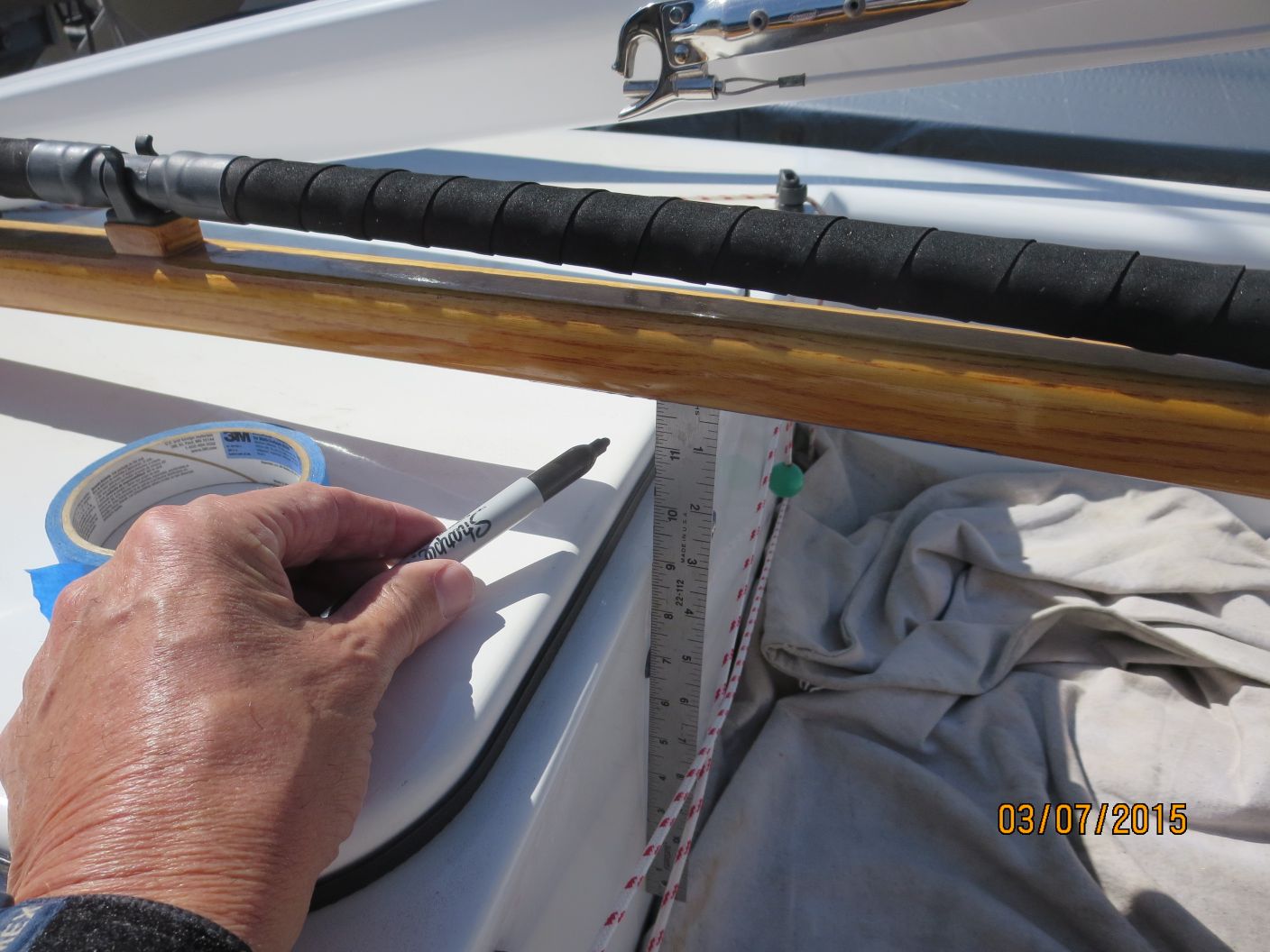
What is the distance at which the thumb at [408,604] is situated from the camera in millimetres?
454

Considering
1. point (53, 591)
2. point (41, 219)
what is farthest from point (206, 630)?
point (41, 219)

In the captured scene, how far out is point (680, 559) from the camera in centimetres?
67

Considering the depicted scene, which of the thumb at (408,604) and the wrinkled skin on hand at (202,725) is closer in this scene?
the wrinkled skin on hand at (202,725)

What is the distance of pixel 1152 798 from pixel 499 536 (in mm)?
923

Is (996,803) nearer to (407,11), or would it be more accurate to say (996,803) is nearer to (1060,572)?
(1060,572)

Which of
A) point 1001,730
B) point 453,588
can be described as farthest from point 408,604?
point 1001,730

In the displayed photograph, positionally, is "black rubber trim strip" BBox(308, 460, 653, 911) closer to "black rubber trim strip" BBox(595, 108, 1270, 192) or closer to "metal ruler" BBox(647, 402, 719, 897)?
"metal ruler" BBox(647, 402, 719, 897)

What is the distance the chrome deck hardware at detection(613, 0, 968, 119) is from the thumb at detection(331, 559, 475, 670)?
1.47ft

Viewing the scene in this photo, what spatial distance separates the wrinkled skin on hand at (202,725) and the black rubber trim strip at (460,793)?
5cm

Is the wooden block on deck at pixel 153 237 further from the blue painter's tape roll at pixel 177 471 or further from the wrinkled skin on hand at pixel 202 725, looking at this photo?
the wrinkled skin on hand at pixel 202 725

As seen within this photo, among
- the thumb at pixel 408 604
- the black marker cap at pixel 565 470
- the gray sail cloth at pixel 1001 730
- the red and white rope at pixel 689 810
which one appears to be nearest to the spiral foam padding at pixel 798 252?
the black marker cap at pixel 565 470

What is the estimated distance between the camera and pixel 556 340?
61 cm

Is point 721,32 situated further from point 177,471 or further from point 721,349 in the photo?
point 177,471
